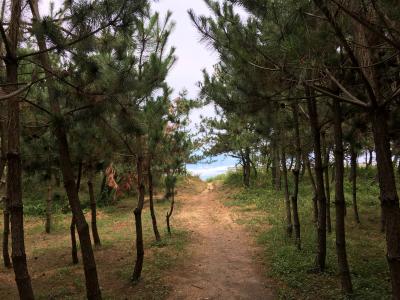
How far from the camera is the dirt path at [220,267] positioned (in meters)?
7.25

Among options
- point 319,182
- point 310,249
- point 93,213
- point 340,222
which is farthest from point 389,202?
point 93,213

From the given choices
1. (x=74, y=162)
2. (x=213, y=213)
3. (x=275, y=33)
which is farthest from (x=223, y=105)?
(x=213, y=213)

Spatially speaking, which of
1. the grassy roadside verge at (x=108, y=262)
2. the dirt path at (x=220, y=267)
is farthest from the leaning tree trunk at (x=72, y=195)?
the dirt path at (x=220, y=267)

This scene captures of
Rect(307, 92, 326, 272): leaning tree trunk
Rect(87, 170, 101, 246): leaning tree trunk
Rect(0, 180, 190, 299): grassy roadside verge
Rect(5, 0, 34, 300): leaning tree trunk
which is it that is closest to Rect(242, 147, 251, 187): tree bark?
Rect(0, 180, 190, 299): grassy roadside verge

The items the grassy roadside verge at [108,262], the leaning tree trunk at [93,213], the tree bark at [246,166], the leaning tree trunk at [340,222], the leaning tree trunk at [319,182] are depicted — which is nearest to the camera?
the leaning tree trunk at [340,222]

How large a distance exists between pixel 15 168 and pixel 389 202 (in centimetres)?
451

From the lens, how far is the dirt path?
7254mm

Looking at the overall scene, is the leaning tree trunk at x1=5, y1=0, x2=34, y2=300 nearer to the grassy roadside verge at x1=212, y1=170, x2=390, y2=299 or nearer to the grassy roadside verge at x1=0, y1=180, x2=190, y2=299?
the grassy roadside verge at x1=0, y1=180, x2=190, y2=299

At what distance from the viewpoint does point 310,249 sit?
31.1 ft

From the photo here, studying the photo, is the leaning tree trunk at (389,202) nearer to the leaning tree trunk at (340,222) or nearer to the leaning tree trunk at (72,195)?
the leaning tree trunk at (340,222)

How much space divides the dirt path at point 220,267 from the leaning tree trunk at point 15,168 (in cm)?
295

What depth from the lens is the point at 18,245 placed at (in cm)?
502

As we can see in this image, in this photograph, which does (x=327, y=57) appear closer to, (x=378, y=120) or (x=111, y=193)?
(x=378, y=120)

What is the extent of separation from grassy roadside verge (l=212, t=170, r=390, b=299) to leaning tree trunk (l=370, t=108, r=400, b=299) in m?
2.07
